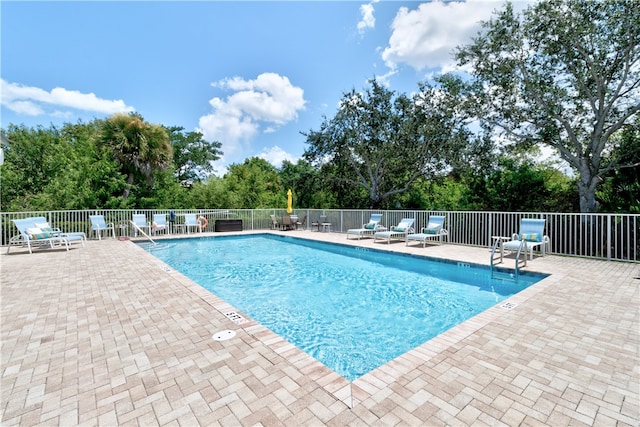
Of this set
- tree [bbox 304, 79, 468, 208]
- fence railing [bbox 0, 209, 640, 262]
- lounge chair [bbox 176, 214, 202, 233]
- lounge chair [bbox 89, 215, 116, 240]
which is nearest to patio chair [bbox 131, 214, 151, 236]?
fence railing [bbox 0, 209, 640, 262]

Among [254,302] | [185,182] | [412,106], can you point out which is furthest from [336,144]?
[185,182]

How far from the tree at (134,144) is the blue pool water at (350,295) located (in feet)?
24.5

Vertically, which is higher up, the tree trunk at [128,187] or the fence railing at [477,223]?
the tree trunk at [128,187]

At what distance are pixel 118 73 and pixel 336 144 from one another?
11546 mm

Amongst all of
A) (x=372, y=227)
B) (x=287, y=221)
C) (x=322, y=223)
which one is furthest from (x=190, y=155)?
(x=372, y=227)

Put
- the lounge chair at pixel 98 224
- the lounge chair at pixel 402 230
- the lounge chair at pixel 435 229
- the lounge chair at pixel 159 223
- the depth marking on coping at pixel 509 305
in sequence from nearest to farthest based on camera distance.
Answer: the depth marking on coping at pixel 509 305 < the lounge chair at pixel 435 229 < the lounge chair at pixel 402 230 < the lounge chair at pixel 98 224 < the lounge chair at pixel 159 223

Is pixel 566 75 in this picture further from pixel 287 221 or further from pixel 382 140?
pixel 287 221

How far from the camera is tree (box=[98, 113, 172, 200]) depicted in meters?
14.0

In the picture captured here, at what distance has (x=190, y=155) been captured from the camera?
2656 centimetres

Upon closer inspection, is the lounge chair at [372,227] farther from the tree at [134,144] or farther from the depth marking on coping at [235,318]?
the tree at [134,144]

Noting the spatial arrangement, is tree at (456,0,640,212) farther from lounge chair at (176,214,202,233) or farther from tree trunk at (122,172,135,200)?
tree trunk at (122,172,135,200)

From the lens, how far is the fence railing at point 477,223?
7.15m

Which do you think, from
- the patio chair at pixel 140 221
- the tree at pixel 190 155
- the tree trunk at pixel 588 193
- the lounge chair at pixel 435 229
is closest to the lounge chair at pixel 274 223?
the patio chair at pixel 140 221

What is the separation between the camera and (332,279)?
251 inches
